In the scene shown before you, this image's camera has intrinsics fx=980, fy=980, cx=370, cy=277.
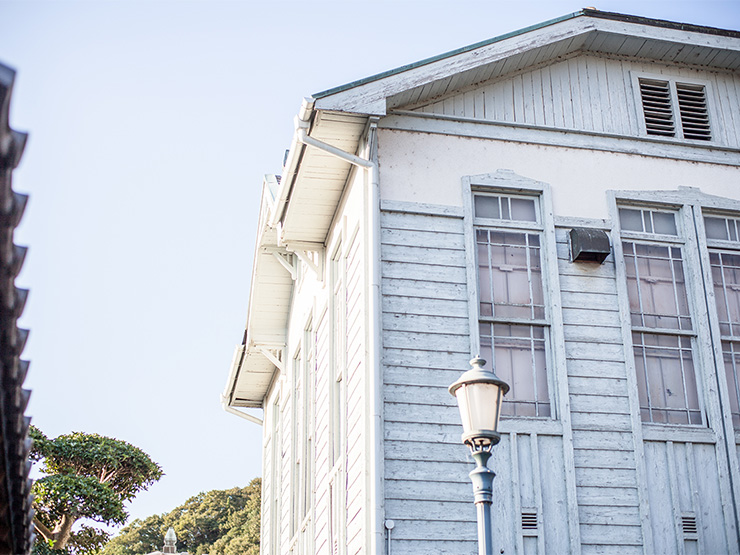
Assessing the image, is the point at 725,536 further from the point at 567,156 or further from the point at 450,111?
the point at 450,111

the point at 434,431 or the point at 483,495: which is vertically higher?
the point at 434,431

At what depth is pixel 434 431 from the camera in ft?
33.2

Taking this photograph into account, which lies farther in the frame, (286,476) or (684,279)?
(286,476)

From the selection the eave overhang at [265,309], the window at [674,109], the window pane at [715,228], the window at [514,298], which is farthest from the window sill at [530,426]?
the eave overhang at [265,309]

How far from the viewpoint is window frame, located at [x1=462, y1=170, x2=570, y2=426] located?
34.4ft

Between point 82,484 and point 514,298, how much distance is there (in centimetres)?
1512

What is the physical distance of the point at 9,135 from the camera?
391cm

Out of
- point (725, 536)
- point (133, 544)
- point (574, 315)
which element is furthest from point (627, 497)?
point (133, 544)

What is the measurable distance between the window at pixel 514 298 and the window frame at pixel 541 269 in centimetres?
3

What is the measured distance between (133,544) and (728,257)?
51.2 meters

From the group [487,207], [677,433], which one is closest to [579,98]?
[487,207]

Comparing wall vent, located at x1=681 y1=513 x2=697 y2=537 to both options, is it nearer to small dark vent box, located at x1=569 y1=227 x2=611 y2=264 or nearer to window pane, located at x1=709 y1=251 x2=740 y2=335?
window pane, located at x1=709 y1=251 x2=740 y2=335

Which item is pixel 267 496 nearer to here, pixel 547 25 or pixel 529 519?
pixel 529 519

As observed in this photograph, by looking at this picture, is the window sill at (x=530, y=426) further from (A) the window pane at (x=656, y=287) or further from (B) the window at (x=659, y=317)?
(A) the window pane at (x=656, y=287)
